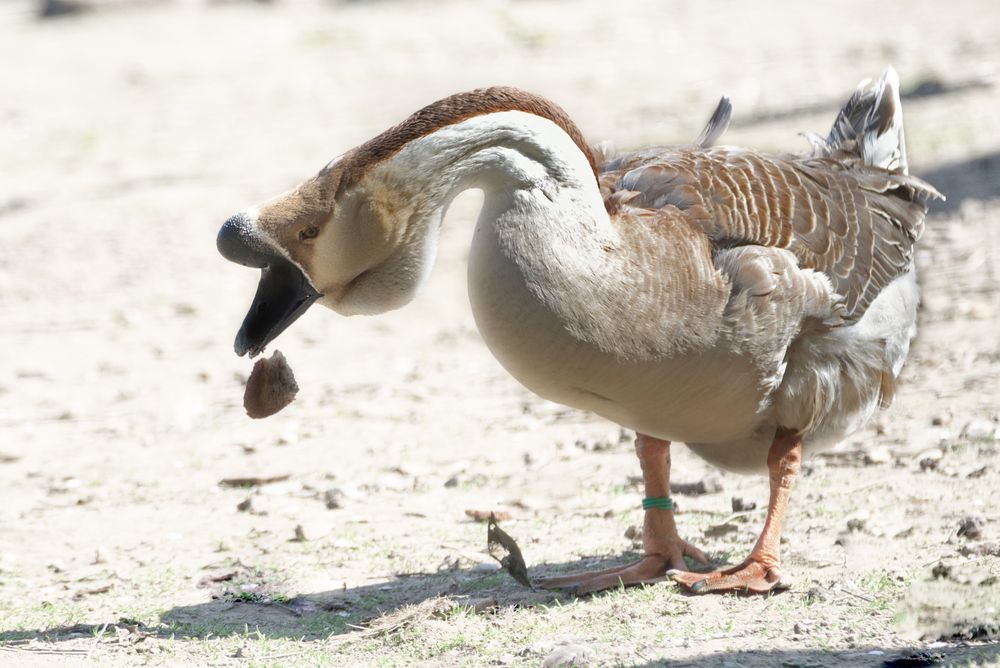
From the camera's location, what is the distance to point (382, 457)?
6477mm

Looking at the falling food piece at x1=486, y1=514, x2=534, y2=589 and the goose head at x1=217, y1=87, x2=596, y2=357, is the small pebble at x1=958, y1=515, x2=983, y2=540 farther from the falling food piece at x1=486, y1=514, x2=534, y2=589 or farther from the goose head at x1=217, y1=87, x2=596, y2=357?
the goose head at x1=217, y1=87, x2=596, y2=357

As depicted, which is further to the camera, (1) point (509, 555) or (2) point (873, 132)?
(2) point (873, 132)

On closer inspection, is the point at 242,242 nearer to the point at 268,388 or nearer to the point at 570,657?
the point at 268,388

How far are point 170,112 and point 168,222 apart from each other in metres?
4.65

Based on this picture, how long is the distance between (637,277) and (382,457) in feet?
9.20

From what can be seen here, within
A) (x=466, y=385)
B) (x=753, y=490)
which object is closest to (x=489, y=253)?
(x=753, y=490)

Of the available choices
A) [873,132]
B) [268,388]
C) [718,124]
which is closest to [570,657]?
[268,388]

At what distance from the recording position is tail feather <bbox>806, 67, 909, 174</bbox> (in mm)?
5371

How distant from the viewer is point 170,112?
15594 millimetres

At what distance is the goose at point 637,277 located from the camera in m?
3.86

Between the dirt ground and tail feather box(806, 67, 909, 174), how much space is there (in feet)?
4.28

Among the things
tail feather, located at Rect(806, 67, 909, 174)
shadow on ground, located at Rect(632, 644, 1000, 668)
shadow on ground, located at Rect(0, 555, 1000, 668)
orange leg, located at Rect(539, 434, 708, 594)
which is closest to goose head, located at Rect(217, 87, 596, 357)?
shadow on ground, located at Rect(0, 555, 1000, 668)

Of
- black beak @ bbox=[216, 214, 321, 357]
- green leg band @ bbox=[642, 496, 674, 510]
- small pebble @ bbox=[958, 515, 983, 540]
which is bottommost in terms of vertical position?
small pebble @ bbox=[958, 515, 983, 540]

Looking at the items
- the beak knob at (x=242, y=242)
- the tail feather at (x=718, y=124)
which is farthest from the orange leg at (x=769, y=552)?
the beak knob at (x=242, y=242)
